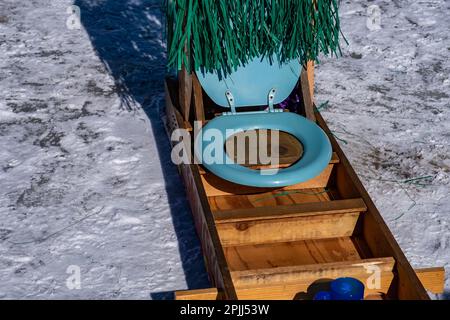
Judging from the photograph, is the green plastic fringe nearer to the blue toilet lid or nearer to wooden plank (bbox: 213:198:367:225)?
the blue toilet lid

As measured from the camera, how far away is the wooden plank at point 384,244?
9.11 ft

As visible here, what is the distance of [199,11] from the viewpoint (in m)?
3.28

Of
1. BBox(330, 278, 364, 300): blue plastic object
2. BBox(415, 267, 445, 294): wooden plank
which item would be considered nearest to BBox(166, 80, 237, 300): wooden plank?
BBox(330, 278, 364, 300): blue plastic object

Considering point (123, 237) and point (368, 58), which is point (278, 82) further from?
point (368, 58)

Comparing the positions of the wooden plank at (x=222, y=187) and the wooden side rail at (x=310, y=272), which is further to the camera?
the wooden plank at (x=222, y=187)

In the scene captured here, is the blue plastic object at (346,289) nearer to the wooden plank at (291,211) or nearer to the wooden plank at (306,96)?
the wooden plank at (291,211)

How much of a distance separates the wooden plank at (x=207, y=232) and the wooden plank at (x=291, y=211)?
0.22ft

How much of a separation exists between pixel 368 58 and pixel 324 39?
4.09ft

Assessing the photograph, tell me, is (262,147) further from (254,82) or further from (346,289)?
(346,289)

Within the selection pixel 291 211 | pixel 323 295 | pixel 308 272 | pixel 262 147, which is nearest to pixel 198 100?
pixel 262 147

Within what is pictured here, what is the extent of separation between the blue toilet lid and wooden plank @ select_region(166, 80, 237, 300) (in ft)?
0.33

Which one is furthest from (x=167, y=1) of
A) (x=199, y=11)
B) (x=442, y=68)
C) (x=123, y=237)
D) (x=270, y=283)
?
(x=442, y=68)

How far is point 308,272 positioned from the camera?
288 centimetres

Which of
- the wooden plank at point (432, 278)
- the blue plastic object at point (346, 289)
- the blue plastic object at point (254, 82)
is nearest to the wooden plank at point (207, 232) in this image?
the blue plastic object at point (254, 82)
